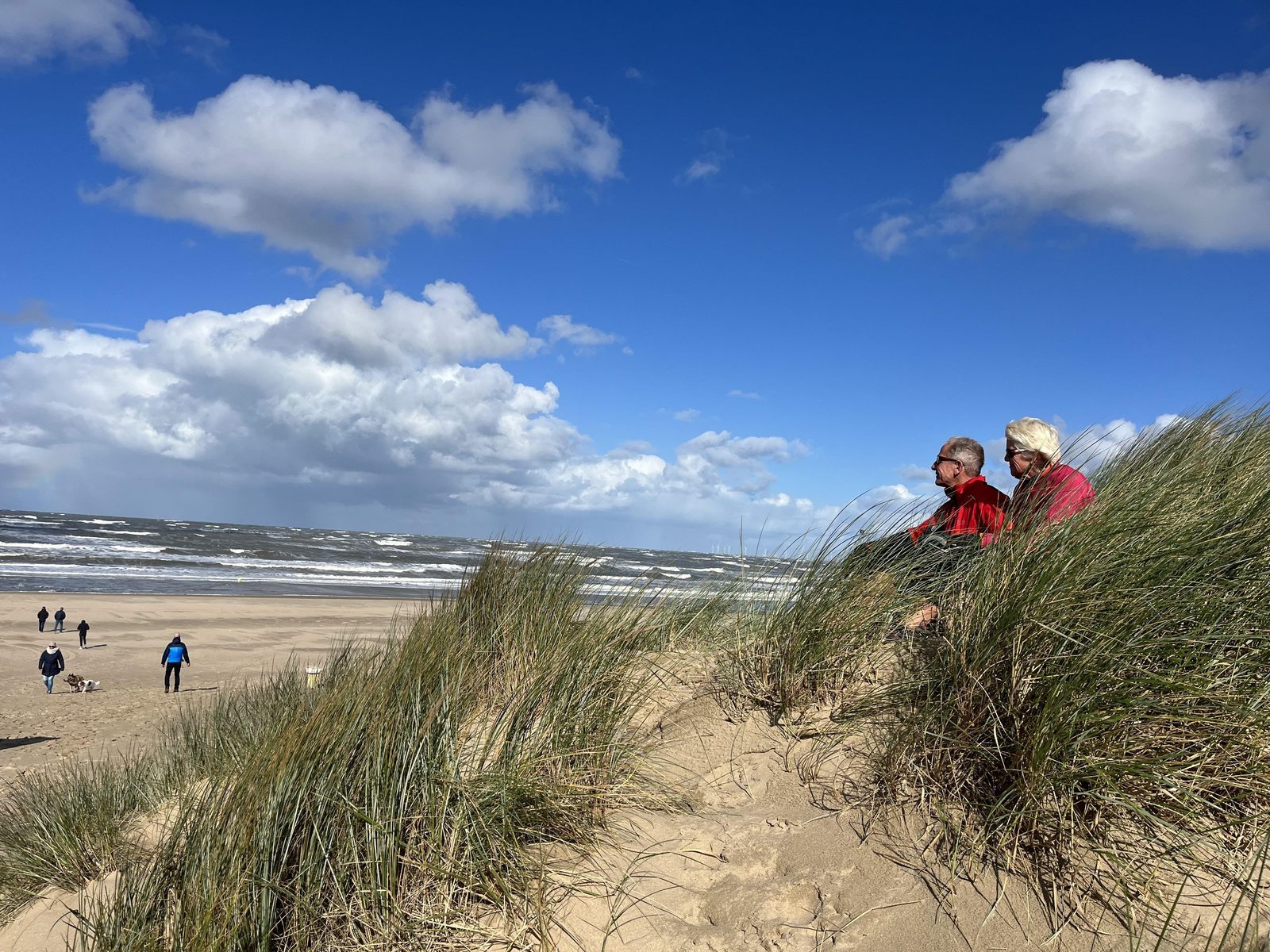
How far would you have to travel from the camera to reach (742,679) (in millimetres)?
4051

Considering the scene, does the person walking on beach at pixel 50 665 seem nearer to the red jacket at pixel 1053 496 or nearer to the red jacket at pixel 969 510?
the red jacket at pixel 969 510

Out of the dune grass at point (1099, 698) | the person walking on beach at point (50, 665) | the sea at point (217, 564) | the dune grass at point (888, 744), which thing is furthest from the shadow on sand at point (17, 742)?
the dune grass at point (1099, 698)

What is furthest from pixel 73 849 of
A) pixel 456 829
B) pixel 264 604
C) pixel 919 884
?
pixel 264 604

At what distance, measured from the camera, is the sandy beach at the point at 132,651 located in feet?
41.7

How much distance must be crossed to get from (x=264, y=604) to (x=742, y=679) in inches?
1267

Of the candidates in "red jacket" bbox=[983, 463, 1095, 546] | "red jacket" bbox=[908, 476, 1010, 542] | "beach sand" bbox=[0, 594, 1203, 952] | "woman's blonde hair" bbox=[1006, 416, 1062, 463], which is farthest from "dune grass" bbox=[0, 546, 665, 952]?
"woman's blonde hair" bbox=[1006, 416, 1062, 463]

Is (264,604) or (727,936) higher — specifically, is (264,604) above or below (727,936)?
below

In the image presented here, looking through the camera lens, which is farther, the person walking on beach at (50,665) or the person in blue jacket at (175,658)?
the person in blue jacket at (175,658)

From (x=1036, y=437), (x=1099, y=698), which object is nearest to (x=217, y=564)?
(x=1036, y=437)

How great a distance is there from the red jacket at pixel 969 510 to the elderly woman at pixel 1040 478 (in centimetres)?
16

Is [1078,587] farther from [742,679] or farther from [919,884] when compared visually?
[742,679]

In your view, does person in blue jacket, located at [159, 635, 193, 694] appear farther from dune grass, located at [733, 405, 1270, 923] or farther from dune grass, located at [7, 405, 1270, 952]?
dune grass, located at [733, 405, 1270, 923]

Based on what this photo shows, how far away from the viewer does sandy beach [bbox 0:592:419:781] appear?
12.7m

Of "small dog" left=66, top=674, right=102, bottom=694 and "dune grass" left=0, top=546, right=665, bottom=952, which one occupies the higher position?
"dune grass" left=0, top=546, right=665, bottom=952
